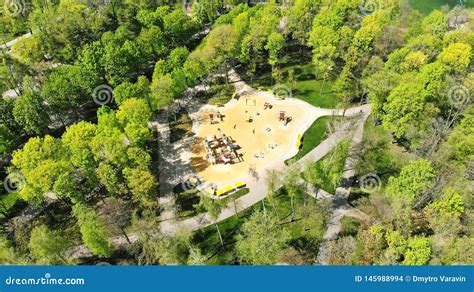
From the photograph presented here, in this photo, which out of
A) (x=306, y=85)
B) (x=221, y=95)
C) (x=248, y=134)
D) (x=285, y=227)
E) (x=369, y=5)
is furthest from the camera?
(x=369, y=5)

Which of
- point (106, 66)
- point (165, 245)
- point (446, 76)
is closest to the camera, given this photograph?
point (165, 245)

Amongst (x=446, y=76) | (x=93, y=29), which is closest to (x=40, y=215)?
(x=93, y=29)

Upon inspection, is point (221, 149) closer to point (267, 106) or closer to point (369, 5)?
point (267, 106)

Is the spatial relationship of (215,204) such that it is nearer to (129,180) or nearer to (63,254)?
(129,180)

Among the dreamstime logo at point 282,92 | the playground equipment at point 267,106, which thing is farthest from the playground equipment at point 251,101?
the dreamstime logo at point 282,92

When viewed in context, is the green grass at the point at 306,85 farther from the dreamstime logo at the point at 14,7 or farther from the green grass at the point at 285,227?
the dreamstime logo at the point at 14,7

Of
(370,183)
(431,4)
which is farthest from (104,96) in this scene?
(431,4)
